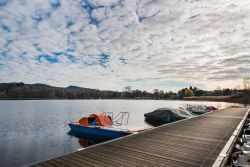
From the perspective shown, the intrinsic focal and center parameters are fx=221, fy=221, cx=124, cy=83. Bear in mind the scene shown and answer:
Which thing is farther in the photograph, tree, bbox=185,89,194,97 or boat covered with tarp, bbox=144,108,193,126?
tree, bbox=185,89,194,97

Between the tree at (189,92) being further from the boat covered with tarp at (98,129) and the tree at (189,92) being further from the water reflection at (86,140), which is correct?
the water reflection at (86,140)

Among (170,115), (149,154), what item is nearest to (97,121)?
(170,115)

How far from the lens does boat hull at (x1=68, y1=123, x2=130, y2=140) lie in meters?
18.1

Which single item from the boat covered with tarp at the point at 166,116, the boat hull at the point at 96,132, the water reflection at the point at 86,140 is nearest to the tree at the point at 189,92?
the boat covered with tarp at the point at 166,116

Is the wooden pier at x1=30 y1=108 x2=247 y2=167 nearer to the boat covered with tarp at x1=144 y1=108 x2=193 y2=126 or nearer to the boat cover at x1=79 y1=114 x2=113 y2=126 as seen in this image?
the boat cover at x1=79 y1=114 x2=113 y2=126

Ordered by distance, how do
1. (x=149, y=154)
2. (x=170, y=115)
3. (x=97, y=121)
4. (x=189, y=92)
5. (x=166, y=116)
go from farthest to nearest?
(x=189, y=92) < (x=166, y=116) < (x=170, y=115) < (x=97, y=121) < (x=149, y=154)

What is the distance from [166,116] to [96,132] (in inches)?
469

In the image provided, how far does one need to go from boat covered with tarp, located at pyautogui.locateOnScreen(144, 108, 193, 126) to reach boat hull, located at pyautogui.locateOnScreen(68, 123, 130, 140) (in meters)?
11.4

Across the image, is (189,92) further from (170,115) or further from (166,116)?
(170,115)

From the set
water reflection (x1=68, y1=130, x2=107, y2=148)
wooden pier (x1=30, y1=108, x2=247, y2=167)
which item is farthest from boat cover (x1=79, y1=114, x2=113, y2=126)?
wooden pier (x1=30, y1=108, x2=247, y2=167)

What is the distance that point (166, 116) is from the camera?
94.9 feet

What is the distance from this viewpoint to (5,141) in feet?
71.4

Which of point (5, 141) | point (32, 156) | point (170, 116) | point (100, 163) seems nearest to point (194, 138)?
point (100, 163)

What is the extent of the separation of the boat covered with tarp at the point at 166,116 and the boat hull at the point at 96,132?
11432 mm
